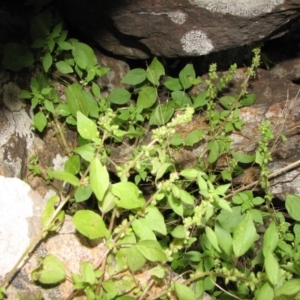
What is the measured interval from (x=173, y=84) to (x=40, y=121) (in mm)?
623

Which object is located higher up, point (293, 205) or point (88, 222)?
point (88, 222)

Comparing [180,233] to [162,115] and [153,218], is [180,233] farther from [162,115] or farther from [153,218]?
[162,115]

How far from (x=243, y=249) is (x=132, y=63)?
125cm

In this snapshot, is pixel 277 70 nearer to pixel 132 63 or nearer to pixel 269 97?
pixel 269 97

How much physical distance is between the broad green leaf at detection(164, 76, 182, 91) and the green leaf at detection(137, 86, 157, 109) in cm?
10

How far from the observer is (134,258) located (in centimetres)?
143

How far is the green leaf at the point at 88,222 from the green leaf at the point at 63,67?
760 mm

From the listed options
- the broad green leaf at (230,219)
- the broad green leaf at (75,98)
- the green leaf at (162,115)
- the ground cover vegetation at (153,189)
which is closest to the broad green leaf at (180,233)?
the ground cover vegetation at (153,189)

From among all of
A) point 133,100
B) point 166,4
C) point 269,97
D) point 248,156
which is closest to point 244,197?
point 248,156

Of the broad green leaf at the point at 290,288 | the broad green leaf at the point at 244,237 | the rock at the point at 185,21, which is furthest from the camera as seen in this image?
the rock at the point at 185,21

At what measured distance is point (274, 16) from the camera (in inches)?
73.0

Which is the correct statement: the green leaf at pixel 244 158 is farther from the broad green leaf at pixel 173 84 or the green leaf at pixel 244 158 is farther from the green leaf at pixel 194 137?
the broad green leaf at pixel 173 84

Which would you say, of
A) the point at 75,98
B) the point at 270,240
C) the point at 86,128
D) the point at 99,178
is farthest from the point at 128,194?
the point at 75,98

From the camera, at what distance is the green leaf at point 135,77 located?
6.72 ft
